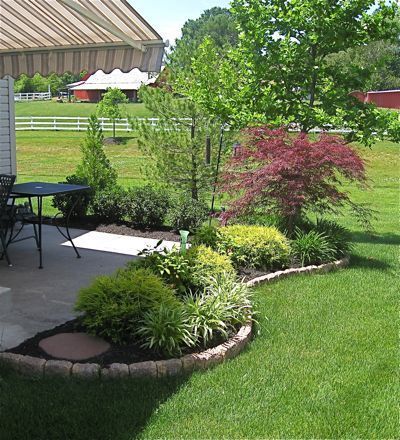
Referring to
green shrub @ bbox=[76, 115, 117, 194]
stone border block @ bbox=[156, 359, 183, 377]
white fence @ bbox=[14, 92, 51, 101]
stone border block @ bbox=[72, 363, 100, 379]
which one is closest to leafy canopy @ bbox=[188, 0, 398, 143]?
green shrub @ bbox=[76, 115, 117, 194]

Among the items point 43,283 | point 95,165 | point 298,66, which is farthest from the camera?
point 95,165

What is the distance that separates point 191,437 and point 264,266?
3695 millimetres

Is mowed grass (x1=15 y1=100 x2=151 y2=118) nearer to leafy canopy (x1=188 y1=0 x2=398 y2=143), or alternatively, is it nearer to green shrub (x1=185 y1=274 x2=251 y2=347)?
leafy canopy (x1=188 y1=0 x2=398 y2=143)

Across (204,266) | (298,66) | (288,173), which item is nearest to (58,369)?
(204,266)

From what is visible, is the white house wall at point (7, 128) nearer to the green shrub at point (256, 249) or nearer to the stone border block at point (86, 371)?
the green shrub at point (256, 249)

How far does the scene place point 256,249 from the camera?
21.6 ft

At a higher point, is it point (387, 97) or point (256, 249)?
point (387, 97)

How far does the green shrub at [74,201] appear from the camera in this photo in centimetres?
921

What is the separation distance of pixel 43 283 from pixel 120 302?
6.45ft

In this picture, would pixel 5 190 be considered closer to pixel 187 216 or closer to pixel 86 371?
pixel 187 216

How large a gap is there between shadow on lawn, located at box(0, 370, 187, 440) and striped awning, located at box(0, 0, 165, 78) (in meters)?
3.38

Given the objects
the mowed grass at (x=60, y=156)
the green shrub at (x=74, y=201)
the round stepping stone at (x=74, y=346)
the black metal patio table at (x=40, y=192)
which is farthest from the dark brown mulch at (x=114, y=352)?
the mowed grass at (x=60, y=156)

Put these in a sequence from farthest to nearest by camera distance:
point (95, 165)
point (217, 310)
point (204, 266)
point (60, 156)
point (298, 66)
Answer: point (60, 156)
point (95, 165)
point (298, 66)
point (204, 266)
point (217, 310)

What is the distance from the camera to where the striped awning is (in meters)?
5.64
